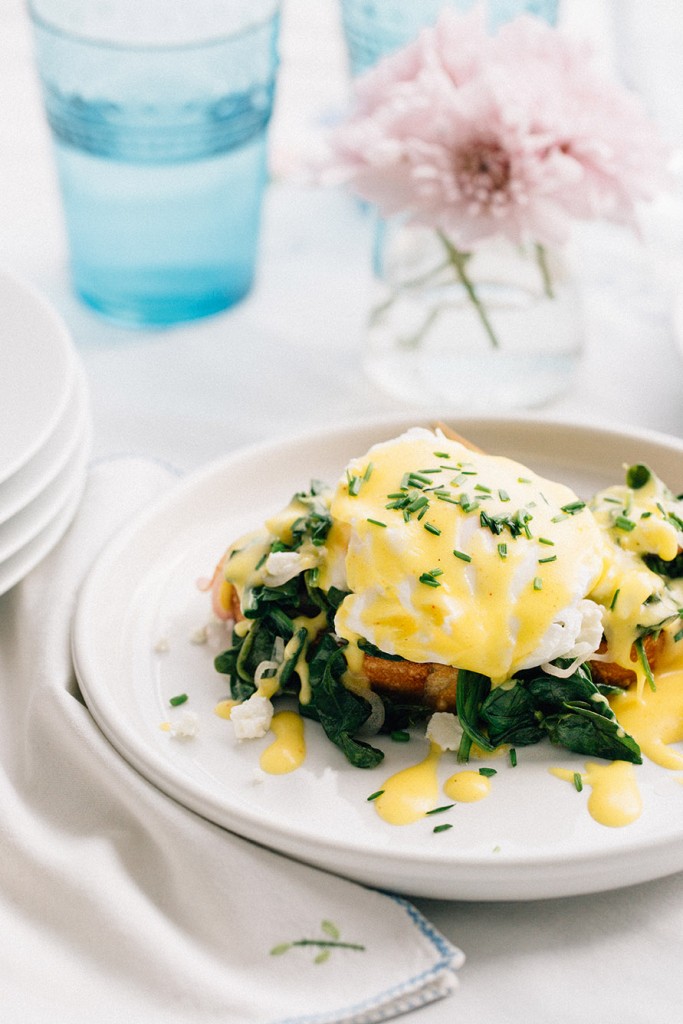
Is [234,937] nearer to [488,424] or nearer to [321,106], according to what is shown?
[488,424]

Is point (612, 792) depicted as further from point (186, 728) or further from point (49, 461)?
point (49, 461)

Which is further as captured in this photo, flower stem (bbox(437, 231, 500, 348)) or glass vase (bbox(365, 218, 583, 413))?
glass vase (bbox(365, 218, 583, 413))

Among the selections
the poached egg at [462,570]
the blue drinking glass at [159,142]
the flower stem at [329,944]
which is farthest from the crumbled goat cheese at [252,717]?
the blue drinking glass at [159,142]

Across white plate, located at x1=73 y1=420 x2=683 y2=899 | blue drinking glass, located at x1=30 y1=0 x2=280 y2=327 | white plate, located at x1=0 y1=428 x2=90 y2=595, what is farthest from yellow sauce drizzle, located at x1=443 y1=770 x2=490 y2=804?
blue drinking glass, located at x1=30 y1=0 x2=280 y2=327

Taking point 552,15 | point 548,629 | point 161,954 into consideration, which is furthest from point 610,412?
point 161,954

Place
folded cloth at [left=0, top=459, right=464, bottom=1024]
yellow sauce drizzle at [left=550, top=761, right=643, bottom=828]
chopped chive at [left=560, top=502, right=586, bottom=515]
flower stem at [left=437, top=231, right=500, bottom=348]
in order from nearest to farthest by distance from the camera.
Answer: folded cloth at [left=0, top=459, right=464, bottom=1024], yellow sauce drizzle at [left=550, top=761, right=643, bottom=828], chopped chive at [left=560, top=502, right=586, bottom=515], flower stem at [left=437, top=231, right=500, bottom=348]

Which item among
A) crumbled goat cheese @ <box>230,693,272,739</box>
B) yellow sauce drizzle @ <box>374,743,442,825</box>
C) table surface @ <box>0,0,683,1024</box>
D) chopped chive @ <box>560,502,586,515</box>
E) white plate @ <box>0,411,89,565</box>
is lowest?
table surface @ <box>0,0,683,1024</box>

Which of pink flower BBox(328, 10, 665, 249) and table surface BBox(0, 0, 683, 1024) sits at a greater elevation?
pink flower BBox(328, 10, 665, 249)

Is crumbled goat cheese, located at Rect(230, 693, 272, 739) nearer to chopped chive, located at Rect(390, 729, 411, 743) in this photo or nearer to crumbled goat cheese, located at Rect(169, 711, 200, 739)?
crumbled goat cheese, located at Rect(169, 711, 200, 739)
